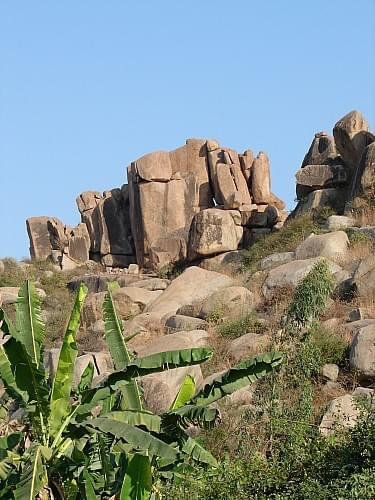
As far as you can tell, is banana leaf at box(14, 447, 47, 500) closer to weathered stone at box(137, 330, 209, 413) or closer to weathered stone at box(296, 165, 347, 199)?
weathered stone at box(137, 330, 209, 413)

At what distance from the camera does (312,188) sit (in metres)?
31.1

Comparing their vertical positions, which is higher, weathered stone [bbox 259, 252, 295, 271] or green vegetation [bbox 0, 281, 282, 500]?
green vegetation [bbox 0, 281, 282, 500]

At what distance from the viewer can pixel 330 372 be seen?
54.9 ft

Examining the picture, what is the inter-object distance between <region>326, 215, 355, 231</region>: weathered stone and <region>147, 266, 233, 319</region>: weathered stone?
319 cm

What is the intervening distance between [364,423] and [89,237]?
30.3 meters

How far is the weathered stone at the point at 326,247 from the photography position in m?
22.8

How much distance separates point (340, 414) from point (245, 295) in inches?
303

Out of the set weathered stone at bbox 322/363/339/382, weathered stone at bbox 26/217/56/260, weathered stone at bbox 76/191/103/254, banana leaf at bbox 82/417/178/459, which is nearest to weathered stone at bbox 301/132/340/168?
weathered stone at bbox 76/191/103/254

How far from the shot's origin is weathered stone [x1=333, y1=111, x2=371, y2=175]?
29375mm

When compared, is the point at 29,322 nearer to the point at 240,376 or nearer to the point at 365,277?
the point at 240,376

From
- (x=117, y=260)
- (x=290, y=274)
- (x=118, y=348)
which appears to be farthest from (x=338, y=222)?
(x=118, y=348)

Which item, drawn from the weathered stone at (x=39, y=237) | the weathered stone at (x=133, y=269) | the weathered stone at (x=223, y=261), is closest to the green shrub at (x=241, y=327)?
the weathered stone at (x=223, y=261)

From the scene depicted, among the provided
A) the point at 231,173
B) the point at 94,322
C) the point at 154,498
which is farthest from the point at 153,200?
the point at 154,498

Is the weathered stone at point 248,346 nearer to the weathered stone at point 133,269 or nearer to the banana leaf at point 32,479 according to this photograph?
the banana leaf at point 32,479
